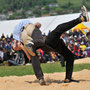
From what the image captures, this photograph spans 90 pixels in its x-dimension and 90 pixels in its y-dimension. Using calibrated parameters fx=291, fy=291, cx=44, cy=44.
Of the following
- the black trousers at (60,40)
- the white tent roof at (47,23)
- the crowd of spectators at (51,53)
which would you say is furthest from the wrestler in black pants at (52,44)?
the white tent roof at (47,23)

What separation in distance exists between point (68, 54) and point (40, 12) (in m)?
99.1

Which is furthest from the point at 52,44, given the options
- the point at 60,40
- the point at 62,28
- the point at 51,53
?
the point at 51,53

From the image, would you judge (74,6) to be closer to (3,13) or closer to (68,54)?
(3,13)

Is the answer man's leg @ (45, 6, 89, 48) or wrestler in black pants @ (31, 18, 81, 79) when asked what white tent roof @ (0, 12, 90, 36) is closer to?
wrestler in black pants @ (31, 18, 81, 79)

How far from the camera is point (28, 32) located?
24.4 ft

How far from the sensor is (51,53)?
19.5m

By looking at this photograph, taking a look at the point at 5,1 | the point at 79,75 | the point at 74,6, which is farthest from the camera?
the point at 5,1

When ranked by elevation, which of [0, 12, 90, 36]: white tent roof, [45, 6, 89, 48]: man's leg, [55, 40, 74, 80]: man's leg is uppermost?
[0, 12, 90, 36]: white tent roof

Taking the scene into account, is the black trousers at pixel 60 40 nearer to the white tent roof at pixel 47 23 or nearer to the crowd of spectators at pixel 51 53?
the crowd of spectators at pixel 51 53

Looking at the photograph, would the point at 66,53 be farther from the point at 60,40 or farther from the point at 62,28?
the point at 62,28

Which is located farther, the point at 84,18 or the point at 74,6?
the point at 74,6

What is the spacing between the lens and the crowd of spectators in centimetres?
1742

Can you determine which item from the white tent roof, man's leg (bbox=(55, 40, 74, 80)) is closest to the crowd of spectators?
the white tent roof

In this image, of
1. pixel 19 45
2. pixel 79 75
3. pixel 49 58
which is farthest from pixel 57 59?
pixel 19 45
